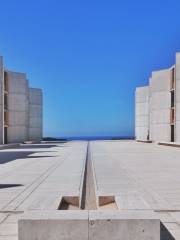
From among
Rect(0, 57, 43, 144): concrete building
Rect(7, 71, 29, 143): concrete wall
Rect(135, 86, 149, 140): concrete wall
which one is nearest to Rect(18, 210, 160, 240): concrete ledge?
Rect(0, 57, 43, 144): concrete building

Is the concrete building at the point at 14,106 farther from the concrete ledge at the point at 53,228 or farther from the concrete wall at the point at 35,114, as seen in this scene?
the concrete ledge at the point at 53,228

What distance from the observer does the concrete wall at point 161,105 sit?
4741 cm

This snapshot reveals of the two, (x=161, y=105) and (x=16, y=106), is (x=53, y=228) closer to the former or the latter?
(x=161, y=105)

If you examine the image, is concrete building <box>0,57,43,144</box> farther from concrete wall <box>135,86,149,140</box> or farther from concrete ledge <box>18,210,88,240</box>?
concrete ledge <box>18,210,88,240</box>

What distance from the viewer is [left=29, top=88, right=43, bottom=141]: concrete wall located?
6406 cm

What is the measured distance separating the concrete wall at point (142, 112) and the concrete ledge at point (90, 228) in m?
60.2

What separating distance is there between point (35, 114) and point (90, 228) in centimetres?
6102

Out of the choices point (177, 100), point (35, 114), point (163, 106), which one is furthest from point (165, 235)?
point (35, 114)

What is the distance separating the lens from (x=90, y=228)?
4797mm

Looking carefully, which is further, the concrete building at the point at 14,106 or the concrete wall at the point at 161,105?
the concrete building at the point at 14,106

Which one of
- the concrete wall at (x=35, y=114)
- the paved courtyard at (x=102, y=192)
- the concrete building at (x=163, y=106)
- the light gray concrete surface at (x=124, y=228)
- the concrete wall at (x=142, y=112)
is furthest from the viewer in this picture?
the concrete wall at (x=142, y=112)

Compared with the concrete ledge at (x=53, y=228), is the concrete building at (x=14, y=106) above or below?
above

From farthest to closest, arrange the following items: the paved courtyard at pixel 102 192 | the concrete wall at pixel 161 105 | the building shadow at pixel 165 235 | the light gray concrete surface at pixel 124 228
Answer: the concrete wall at pixel 161 105
the paved courtyard at pixel 102 192
the building shadow at pixel 165 235
the light gray concrete surface at pixel 124 228

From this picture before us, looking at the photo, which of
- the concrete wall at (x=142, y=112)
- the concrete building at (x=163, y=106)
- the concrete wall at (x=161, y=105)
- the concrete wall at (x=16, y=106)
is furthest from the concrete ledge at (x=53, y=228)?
the concrete wall at (x=142, y=112)
